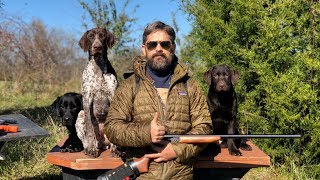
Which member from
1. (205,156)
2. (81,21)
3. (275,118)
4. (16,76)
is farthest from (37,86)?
(205,156)

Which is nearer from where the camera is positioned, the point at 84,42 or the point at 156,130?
the point at 156,130

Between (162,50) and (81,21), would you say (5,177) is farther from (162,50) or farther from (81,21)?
(81,21)

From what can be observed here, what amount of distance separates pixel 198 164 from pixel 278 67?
9.61 ft

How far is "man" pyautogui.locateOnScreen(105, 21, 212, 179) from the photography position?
350 centimetres

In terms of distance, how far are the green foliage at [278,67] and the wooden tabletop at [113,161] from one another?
2.05 m

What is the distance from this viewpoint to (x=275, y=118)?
6.46 metres

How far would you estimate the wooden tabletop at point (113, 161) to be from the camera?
13.3ft

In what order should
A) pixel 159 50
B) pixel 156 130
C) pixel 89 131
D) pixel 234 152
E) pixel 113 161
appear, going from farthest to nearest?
pixel 234 152, pixel 89 131, pixel 113 161, pixel 159 50, pixel 156 130

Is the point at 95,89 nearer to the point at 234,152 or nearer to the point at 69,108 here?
the point at 69,108

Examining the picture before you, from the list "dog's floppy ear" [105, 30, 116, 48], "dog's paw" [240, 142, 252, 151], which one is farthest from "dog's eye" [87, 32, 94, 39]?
"dog's paw" [240, 142, 252, 151]

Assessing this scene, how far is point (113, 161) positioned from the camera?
13.3 ft

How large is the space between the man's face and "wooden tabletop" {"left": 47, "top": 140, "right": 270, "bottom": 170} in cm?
110

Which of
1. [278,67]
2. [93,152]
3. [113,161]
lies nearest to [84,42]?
[93,152]

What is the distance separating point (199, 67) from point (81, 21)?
233 inches
